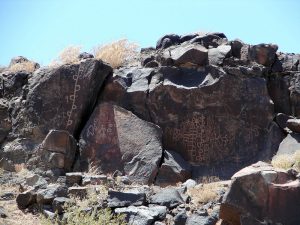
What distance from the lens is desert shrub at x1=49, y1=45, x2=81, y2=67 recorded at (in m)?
12.1

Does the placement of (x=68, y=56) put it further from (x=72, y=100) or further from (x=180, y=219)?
(x=180, y=219)

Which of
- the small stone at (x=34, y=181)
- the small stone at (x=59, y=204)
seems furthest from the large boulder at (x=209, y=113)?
the small stone at (x=59, y=204)

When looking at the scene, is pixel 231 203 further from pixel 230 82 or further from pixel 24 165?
pixel 24 165

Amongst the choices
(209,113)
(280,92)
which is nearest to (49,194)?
(209,113)

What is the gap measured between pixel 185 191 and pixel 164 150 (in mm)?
2501

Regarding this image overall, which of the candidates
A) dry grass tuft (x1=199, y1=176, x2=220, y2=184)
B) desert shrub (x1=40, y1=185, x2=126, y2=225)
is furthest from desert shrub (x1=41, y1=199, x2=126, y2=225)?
dry grass tuft (x1=199, y1=176, x2=220, y2=184)

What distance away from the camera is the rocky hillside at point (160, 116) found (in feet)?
33.8

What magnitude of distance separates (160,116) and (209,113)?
1206 mm

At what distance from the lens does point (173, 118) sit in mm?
10859

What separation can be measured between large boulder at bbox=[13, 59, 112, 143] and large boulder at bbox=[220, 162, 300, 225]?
19.5 ft

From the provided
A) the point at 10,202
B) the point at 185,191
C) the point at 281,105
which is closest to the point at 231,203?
the point at 185,191

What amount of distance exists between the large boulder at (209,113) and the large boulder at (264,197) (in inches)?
161

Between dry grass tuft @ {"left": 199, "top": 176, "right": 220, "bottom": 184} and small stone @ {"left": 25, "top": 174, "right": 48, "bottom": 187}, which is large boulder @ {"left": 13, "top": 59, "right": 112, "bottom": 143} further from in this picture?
dry grass tuft @ {"left": 199, "top": 176, "right": 220, "bottom": 184}

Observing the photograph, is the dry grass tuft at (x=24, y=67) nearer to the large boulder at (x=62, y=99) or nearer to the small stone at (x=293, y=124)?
the large boulder at (x=62, y=99)
